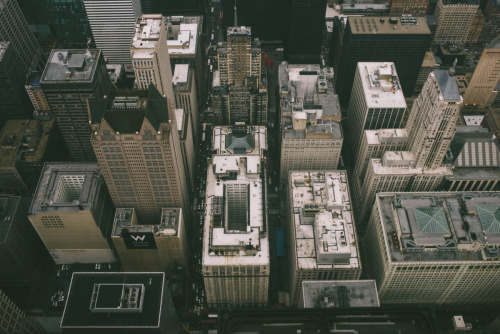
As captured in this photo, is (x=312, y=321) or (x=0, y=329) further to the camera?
(x=0, y=329)

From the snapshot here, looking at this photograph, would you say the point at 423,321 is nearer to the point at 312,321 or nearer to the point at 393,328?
the point at 393,328

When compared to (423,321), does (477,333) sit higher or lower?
lower

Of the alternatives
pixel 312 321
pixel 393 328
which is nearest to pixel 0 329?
pixel 312 321

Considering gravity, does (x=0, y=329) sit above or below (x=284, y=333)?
above

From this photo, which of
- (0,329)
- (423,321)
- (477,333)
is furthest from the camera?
(0,329)

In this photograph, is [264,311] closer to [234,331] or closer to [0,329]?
[234,331]

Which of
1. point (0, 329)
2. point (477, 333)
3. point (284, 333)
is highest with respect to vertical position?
point (0, 329)

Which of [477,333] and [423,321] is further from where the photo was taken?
[423,321]

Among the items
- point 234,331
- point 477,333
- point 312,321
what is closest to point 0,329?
point 234,331

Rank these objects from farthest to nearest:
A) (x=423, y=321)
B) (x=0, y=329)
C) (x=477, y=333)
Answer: (x=0, y=329) → (x=423, y=321) → (x=477, y=333)
